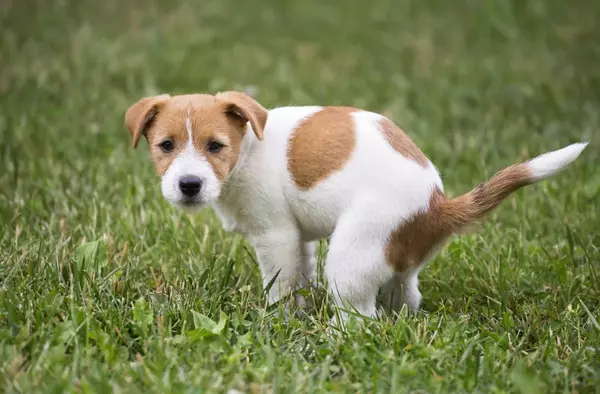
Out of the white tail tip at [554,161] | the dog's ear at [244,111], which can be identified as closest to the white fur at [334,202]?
the white tail tip at [554,161]

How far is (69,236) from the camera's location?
4.84 m

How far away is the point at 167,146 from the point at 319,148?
0.70 m

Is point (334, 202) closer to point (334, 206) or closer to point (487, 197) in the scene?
point (334, 206)

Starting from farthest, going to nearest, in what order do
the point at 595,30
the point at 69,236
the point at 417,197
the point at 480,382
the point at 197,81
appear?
1. the point at 595,30
2. the point at 197,81
3. the point at 69,236
4. the point at 417,197
5. the point at 480,382

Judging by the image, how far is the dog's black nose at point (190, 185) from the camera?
3.86 meters

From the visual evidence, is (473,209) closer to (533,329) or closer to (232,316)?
(533,329)

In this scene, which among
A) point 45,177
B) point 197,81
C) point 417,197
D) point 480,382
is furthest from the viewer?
point 197,81

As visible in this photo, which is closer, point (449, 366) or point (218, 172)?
point (449, 366)

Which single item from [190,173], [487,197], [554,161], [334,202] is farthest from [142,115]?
[554,161]

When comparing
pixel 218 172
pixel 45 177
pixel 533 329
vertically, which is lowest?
pixel 533 329

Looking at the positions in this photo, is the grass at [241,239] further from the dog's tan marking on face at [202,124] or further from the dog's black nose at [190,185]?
the dog's tan marking on face at [202,124]

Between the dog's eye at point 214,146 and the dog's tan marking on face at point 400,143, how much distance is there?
0.75 metres

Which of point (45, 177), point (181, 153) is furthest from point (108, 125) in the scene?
point (181, 153)

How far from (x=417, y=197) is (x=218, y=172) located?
902 mm
